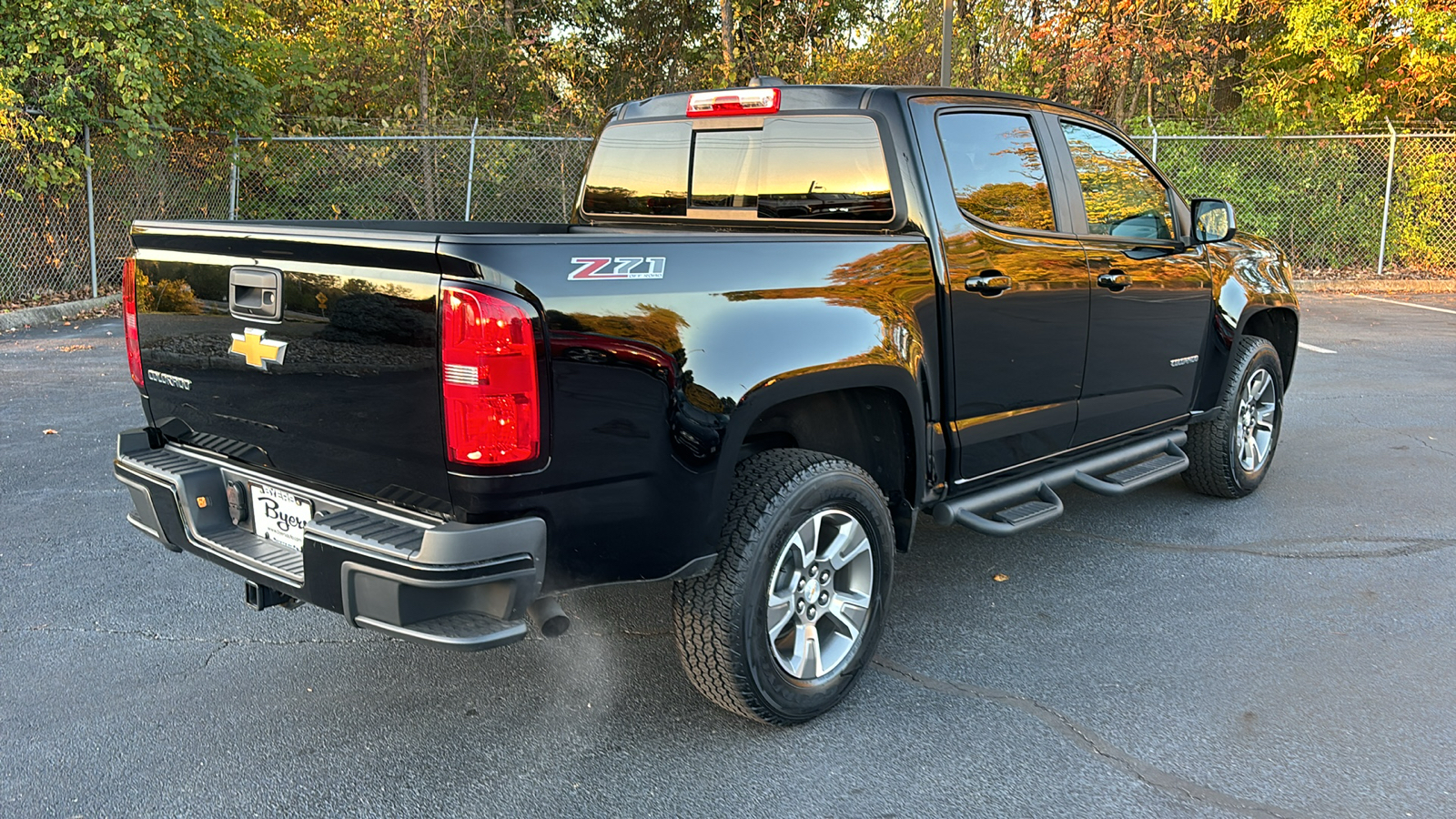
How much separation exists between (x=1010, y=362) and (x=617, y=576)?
1808mm

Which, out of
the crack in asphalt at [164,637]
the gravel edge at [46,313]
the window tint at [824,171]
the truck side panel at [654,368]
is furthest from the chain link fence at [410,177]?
the truck side panel at [654,368]

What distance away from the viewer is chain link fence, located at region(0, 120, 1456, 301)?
460 inches

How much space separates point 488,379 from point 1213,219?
4.01m

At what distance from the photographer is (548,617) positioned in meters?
2.57

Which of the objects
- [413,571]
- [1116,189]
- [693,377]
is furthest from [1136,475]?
[413,571]

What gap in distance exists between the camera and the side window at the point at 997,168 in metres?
3.69

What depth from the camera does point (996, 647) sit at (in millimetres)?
3615

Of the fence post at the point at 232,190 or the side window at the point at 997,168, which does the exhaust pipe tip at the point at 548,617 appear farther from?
the fence post at the point at 232,190

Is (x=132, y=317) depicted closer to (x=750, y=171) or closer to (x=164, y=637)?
(x=164, y=637)

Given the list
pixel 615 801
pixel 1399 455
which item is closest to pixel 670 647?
pixel 615 801

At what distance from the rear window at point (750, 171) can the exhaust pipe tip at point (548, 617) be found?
176 centimetres

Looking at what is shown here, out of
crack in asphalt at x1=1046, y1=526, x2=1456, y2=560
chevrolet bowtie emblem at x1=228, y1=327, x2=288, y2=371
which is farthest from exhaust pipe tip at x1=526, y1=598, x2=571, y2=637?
crack in asphalt at x1=1046, y1=526, x2=1456, y2=560

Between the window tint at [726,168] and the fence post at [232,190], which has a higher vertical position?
the fence post at [232,190]

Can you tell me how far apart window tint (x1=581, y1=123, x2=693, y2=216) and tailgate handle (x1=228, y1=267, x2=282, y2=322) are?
1.80m
